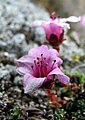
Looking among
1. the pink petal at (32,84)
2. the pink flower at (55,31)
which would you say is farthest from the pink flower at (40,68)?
the pink flower at (55,31)

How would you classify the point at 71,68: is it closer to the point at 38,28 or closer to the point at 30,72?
the point at 38,28

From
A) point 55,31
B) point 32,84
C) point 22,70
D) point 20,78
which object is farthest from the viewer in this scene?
point 20,78

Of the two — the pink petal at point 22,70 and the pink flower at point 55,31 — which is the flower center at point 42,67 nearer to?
the pink petal at point 22,70

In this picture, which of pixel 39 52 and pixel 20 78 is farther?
pixel 20 78

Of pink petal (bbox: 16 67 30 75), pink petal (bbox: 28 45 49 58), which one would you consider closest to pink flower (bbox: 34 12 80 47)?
pink petal (bbox: 28 45 49 58)

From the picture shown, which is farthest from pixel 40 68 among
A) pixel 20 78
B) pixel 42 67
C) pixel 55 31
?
pixel 20 78

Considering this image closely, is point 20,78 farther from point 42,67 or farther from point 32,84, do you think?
point 32,84
